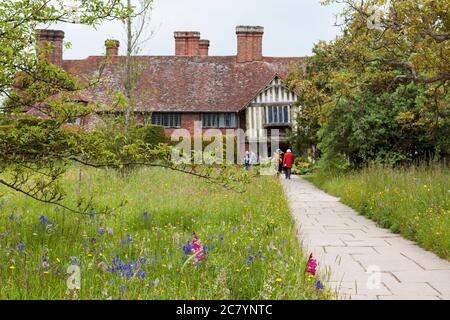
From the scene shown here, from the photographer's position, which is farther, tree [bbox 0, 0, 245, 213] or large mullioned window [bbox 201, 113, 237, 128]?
large mullioned window [bbox 201, 113, 237, 128]

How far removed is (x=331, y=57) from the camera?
13211mm

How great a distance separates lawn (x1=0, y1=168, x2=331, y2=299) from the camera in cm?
364

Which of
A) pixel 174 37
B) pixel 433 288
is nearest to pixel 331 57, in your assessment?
pixel 433 288

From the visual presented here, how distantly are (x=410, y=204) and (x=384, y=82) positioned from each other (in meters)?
6.03

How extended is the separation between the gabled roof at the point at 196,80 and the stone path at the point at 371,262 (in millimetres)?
31457

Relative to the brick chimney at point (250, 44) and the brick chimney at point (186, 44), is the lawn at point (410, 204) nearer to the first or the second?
the brick chimney at point (250, 44)

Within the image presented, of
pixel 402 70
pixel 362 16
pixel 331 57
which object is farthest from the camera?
pixel 402 70

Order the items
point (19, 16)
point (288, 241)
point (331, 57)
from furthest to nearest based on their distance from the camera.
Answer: point (331, 57) → point (288, 241) → point (19, 16)

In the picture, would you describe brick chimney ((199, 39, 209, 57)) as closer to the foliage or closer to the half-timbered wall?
the half-timbered wall

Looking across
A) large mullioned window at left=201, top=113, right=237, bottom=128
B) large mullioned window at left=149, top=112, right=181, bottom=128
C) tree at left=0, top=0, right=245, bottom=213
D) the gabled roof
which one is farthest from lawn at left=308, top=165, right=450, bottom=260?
large mullioned window at left=149, top=112, right=181, bottom=128

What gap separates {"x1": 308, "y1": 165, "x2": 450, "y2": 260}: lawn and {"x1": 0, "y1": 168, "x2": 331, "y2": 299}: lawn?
1966 mm

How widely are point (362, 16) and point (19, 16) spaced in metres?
9.05
